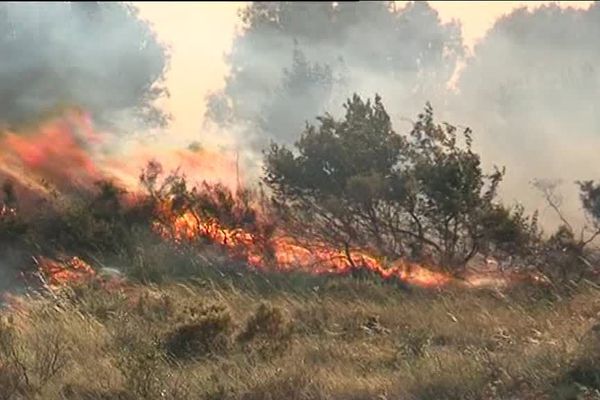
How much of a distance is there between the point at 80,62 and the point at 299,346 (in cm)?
1832

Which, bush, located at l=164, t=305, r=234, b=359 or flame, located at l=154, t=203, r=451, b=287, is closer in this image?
bush, located at l=164, t=305, r=234, b=359

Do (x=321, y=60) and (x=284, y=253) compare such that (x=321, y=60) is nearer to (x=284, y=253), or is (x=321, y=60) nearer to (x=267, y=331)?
(x=284, y=253)

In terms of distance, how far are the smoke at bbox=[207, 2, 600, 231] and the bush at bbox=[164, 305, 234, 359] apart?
572cm

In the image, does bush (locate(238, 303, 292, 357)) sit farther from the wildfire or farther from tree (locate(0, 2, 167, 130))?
tree (locate(0, 2, 167, 130))

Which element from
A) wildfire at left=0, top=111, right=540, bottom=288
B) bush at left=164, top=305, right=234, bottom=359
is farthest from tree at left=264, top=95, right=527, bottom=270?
bush at left=164, top=305, right=234, bottom=359

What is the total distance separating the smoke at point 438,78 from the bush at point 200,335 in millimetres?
5719

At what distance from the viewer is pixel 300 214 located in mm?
12977

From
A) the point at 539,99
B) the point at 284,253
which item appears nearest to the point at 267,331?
the point at 284,253

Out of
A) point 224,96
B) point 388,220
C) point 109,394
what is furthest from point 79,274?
point 224,96

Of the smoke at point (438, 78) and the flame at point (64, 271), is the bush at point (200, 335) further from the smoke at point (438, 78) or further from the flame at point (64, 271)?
the smoke at point (438, 78)

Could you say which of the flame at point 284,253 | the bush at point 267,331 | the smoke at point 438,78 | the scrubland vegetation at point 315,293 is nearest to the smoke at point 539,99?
the smoke at point 438,78

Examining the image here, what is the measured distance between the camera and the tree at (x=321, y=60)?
23781 millimetres

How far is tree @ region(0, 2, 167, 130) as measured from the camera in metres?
18.5

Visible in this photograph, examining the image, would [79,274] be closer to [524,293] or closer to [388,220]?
[388,220]
